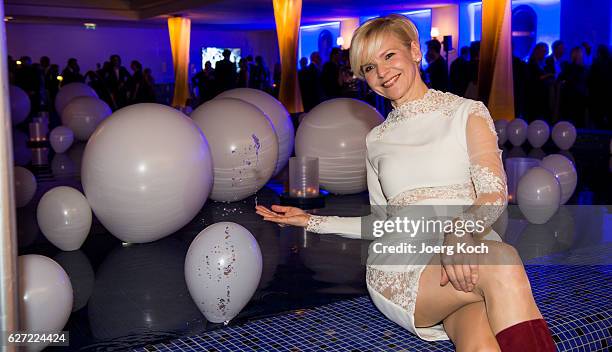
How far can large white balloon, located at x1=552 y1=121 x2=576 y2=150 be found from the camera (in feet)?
28.4

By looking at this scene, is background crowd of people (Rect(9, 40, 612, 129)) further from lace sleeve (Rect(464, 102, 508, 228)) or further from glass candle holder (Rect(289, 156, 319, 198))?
lace sleeve (Rect(464, 102, 508, 228))

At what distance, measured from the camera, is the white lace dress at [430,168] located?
196 centimetres

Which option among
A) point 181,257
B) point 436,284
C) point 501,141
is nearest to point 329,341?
point 436,284

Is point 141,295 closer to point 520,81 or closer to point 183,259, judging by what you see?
point 183,259

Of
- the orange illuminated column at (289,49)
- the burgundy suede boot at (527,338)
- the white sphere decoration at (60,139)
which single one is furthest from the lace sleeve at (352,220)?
the orange illuminated column at (289,49)

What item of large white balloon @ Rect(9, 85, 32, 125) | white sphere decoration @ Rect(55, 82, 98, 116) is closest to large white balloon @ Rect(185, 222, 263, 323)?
large white balloon @ Rect(9, 85, 32, 125)

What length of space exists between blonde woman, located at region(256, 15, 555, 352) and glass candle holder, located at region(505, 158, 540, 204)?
3.07 metres

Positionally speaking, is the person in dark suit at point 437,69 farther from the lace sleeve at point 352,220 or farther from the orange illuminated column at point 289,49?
the lace sleeve at point 352,220

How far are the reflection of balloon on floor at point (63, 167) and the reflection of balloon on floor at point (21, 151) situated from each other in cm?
34

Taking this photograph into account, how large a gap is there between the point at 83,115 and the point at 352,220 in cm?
873

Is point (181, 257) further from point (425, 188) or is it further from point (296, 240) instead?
point (425, 188)

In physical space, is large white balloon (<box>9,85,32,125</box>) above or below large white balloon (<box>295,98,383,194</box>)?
above

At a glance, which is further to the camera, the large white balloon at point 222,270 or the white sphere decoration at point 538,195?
the white sphere decoration at point 538,195

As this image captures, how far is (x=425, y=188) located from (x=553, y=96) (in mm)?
9415
